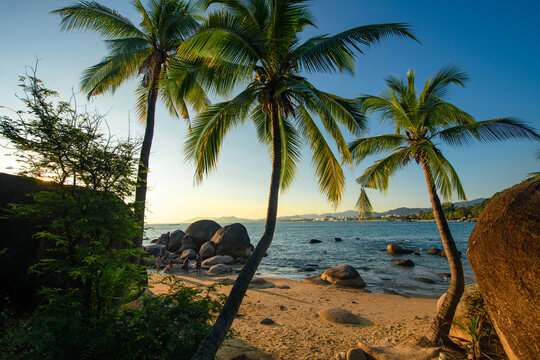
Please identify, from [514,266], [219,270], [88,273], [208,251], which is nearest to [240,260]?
[208,251]

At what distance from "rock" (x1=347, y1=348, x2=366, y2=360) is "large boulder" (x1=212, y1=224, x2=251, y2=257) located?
756 inches

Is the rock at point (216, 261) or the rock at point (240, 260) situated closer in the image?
the rock at point (216, 261)

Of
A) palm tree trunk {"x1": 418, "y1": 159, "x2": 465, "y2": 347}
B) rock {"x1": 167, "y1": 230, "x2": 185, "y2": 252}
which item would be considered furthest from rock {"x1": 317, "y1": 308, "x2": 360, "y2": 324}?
rock {"x1": 167, "y1": 230, "x2": 185, "y2": 252}

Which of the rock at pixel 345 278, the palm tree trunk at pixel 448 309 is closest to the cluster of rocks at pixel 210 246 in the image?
the rock at pixel 345 278

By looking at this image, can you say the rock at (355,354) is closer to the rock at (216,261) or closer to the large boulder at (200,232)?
the rock at (216,261)

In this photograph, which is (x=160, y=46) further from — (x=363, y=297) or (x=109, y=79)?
(x=363, y=297)

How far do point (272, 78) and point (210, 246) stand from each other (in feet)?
71.4

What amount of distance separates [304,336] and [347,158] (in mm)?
5498

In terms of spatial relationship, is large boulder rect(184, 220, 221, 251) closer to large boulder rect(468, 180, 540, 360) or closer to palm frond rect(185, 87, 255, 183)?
palm frond rect(185, 87, 255, 183)

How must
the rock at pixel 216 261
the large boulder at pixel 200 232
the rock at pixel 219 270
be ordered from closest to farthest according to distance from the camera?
1. the rock at pixel 219 270
2. the rock at pixel 216 261
3. the large boulder at pixel 200 232

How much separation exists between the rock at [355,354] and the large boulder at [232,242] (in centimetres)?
1919

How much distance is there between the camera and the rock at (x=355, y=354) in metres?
5.46

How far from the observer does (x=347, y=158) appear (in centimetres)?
619

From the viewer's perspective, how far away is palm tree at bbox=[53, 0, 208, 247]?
727 centimetres
